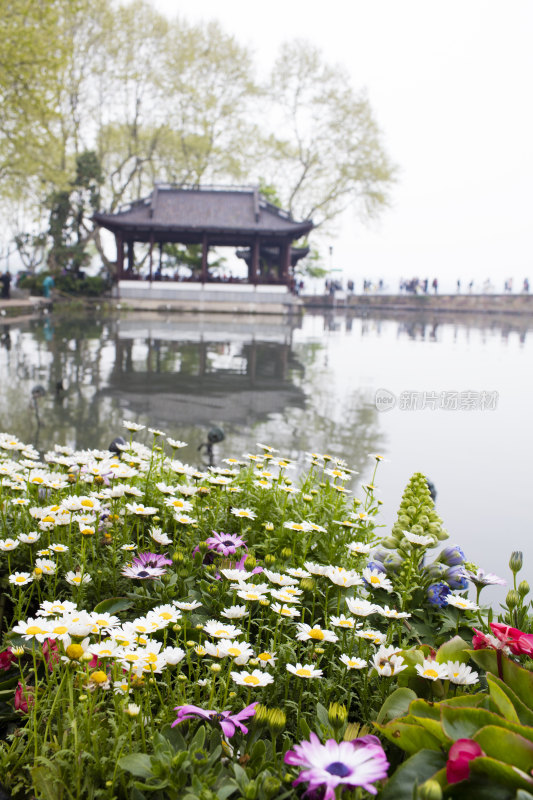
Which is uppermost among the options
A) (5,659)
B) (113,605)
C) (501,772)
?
(501,772)

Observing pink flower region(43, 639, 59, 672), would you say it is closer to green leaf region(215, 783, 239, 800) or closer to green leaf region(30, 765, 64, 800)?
green leaf region(30, 765, 64, 800)

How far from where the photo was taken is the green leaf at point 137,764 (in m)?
1.16

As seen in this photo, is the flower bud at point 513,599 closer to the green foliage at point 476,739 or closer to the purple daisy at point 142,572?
the green foliage at point 476,739

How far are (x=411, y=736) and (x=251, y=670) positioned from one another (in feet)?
1.30

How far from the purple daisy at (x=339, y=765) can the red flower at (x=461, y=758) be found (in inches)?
3.8

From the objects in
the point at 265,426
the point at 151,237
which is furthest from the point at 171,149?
the point at 265,426

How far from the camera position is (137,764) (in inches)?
46.3

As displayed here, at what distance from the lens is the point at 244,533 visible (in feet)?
7.83

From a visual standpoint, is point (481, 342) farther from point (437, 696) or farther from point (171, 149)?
point (171, 149)

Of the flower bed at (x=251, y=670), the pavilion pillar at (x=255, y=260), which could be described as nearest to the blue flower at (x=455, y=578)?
the flower bed at (x=251, y=670)

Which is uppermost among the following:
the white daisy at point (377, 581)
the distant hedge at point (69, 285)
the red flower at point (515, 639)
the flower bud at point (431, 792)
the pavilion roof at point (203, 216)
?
the pavilion roof at point (203, 216)

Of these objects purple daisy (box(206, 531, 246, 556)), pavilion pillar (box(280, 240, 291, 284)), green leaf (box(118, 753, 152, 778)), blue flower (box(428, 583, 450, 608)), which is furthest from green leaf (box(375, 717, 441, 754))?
pavilion pillar (box(280, 240, 291, 284))

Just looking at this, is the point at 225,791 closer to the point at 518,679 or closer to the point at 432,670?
the point at 432,670

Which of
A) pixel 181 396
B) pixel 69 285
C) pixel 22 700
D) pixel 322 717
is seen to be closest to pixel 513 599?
pixel 322 717
